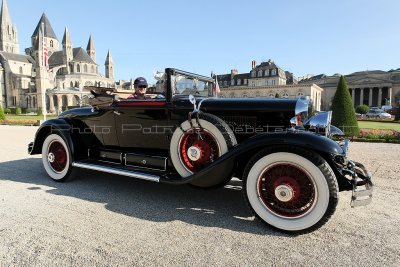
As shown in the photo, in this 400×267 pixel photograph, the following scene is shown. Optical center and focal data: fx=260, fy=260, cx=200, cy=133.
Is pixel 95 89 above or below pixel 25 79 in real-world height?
below

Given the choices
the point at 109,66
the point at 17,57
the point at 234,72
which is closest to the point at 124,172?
the point at 234,72

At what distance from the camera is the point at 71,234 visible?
264 centimetres

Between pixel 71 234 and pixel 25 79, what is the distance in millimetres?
103346

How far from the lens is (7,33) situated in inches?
3627

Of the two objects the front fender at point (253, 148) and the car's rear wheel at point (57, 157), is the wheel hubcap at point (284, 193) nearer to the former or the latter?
the front fender at point (253, 148)

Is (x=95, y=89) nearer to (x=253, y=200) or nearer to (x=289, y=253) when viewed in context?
(x=253, y=200)

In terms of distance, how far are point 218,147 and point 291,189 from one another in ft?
3.23

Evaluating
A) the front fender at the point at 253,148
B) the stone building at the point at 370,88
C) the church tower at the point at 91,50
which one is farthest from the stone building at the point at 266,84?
the front fender at the point at 253,148

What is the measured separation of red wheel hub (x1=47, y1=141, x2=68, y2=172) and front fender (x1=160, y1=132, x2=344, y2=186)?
2.44m

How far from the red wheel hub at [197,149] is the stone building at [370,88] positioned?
83327 mm

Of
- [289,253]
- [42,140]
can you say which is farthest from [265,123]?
[42,140]

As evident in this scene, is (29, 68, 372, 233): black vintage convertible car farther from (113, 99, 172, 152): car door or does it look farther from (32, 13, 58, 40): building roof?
(32, 13, 58, 40): building roof

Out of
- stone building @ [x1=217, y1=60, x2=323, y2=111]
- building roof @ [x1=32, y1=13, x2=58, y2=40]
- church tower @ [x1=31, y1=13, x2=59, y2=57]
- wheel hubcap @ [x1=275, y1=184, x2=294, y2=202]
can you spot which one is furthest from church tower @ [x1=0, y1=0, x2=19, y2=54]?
wheel hubcap @ [x1=275, y1=184, x2=294, y2=202]

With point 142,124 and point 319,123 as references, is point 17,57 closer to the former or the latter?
point 142,124
